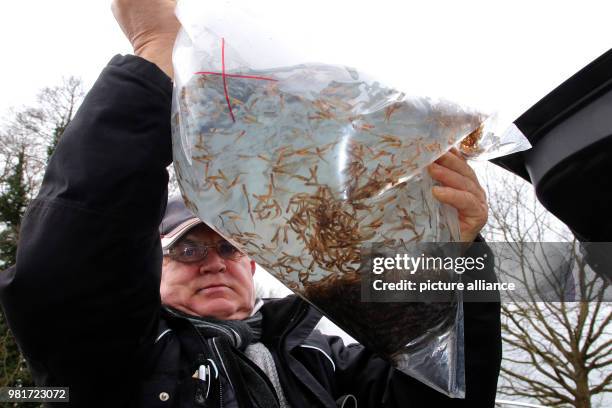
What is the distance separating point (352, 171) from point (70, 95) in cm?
1219

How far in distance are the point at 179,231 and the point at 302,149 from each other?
0.80 meters

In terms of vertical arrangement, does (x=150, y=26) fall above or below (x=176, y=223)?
above

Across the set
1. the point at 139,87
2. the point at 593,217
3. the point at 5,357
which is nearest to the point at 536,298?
the point at 593,217

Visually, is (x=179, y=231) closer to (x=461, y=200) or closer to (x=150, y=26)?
(x=150, y=26)

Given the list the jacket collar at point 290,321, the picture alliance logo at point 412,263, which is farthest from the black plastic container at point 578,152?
the jacket collar at point 290,321

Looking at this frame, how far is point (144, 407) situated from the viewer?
112 centimetres

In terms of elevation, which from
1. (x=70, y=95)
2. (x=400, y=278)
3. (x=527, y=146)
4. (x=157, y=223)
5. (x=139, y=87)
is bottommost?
(x=400, y=278)

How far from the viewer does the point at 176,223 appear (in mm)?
1520

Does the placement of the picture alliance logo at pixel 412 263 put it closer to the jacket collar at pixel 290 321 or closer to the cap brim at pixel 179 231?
the jacket collar at pixel 290 321

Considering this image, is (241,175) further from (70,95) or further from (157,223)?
(70,95)

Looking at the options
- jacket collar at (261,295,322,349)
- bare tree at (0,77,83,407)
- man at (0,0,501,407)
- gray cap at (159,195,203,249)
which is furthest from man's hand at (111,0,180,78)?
bare tree at (0,77,83,407)

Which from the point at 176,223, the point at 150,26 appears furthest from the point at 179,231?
the point at 150,26

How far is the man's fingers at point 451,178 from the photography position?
86 centimetres

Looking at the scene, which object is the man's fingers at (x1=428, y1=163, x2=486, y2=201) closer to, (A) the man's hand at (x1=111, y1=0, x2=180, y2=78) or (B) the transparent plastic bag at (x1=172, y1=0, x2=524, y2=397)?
(B) the transparent plastic bag at (x1=172, y1=0, x2=524, y2=397)
